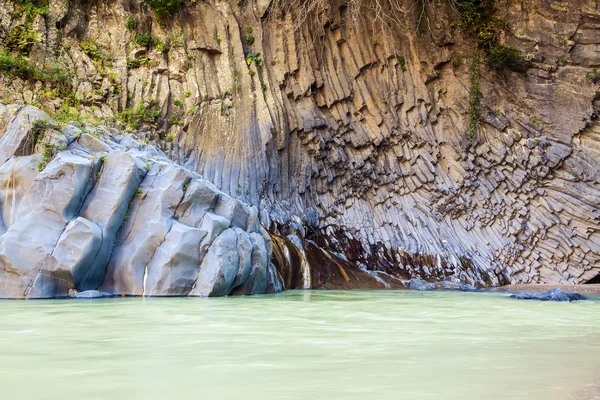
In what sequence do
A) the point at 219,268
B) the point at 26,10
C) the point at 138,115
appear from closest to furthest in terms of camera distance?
the point at 219,268 → the point at 26,10 → the point at 138,115

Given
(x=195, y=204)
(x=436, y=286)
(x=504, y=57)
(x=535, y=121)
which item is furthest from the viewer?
(x=535, y=121)

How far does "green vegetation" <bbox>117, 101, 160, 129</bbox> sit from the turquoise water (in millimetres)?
7761

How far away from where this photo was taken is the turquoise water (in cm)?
249

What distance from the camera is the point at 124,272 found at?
8.21 m

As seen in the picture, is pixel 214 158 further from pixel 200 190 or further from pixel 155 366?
pixel 155 366

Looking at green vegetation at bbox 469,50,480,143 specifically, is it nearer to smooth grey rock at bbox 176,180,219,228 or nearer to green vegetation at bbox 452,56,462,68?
green vegetation at bbox 452,56,462,68

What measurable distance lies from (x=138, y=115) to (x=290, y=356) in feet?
35.8

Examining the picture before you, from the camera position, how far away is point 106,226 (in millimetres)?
8164

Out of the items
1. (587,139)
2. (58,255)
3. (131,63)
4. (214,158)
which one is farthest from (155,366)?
(587,139)

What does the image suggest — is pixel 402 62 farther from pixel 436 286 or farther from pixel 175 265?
pixel 175 265

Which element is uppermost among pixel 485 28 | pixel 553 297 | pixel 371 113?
pixel 485 28

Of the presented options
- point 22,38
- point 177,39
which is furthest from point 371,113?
point 22,38

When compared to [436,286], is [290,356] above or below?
below

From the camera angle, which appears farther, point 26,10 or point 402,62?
point 402,62
